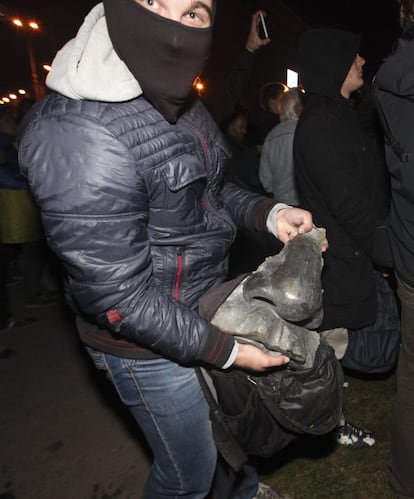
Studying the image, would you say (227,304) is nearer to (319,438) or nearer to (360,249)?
(360,249)

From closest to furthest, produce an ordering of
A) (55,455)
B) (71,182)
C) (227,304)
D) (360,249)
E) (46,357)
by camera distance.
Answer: (71,182) → (227,304) → (360,249) → (55,455) → (46,357)

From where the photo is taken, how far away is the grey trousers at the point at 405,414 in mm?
1907

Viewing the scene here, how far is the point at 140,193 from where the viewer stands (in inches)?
46.0

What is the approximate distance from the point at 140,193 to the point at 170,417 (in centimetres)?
86

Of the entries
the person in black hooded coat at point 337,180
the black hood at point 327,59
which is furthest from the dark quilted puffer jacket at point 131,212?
the black hood at point 327,59

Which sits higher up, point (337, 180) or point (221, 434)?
point (337, 180)

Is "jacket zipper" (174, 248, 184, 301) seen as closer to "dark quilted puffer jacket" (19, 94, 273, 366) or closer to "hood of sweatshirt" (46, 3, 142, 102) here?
"dark quilted puffer jacket" (19, 94, 273, 366)

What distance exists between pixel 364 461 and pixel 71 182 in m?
2.45

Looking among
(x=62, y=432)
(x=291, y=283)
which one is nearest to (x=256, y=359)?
(x=291, y=283)

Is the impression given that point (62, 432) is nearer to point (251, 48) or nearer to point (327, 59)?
point (327, 59)

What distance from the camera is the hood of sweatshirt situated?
44.5 inches

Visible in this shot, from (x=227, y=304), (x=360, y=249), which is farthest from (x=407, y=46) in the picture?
(x=227, y=304)

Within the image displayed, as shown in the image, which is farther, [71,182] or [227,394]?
[227,394]

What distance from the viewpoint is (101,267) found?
44.6 inches
